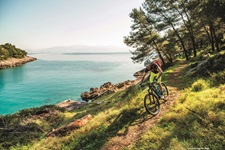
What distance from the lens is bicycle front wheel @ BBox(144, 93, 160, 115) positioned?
8422 mm

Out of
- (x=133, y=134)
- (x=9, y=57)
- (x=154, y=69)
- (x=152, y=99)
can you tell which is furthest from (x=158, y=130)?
(x=9, y=57)

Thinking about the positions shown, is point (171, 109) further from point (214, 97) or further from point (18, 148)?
point (18, 148)

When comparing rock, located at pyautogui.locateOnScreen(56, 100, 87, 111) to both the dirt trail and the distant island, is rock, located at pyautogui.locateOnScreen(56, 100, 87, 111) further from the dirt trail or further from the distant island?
the distant island

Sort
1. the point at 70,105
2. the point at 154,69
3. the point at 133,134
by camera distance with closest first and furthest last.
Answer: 1. the point at 133,134
2. the point at 154,69
3. the point at 70,105

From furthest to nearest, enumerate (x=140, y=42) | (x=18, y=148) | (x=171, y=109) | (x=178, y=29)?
(x=140, y=42) < (x=178, y=29) < (x=18, y=148) < (x=171, y=109)

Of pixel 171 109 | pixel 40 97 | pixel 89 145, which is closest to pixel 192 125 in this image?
pixel 171 109

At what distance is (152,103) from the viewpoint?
28.5 feet

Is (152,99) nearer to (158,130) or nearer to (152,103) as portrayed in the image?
(152,103)

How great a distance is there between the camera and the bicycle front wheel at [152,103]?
332 inches

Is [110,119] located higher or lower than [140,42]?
lower

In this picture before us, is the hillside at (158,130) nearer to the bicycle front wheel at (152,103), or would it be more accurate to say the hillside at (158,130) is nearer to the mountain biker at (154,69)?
the bicycle front wheel at (152,103)

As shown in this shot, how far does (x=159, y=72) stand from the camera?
8.40 m

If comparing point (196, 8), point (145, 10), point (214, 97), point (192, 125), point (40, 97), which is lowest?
point (40, 97)

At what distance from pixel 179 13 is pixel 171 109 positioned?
23848 millimetres
